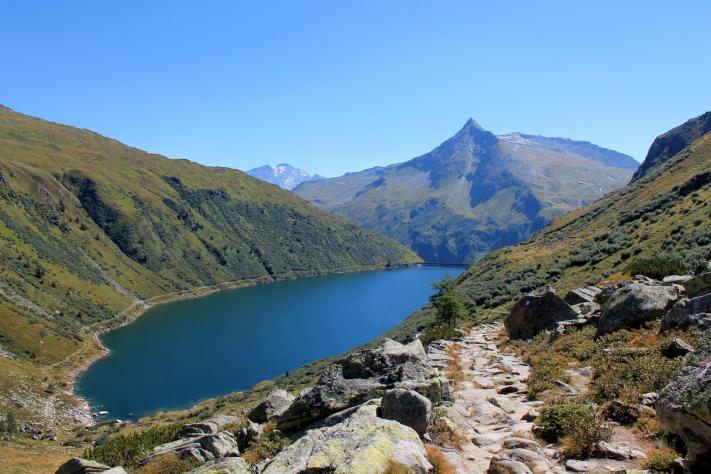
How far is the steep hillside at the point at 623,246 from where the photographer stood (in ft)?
165

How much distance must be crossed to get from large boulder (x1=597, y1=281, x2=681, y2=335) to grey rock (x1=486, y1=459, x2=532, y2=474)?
1251 centimetres

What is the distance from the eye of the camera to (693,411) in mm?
9312

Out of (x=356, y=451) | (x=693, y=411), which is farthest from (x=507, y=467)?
(x=693, y=411)

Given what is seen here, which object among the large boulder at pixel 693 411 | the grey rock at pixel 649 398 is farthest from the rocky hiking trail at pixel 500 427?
the large boulder at pixel 693 411

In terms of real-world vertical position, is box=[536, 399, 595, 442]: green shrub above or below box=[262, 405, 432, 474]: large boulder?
below

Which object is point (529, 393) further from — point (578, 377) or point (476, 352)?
point (476, 352)

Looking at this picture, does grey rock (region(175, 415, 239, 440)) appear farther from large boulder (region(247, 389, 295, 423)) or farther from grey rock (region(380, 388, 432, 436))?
grey rock (region(380, 388, 432, 436))

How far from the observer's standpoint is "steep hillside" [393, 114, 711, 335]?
50.3m

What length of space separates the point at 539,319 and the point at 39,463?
56.4 m

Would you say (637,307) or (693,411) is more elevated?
(693,411)

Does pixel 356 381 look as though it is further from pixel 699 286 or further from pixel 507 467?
pixel 699 286

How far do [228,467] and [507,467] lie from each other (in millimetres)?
7620

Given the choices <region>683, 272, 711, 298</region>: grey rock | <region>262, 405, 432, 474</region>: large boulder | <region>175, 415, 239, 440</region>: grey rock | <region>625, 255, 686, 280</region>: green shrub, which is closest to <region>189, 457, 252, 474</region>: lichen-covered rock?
<region>262, 405, 432, 474</region>: large boulder

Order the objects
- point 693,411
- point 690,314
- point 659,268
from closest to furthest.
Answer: point 693,411 → point 690,314 → point 659,268
